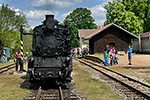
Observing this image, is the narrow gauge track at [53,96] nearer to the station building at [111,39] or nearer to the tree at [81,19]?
the station building at [111,39]

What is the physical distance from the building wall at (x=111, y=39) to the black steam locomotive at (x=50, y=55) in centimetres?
2076

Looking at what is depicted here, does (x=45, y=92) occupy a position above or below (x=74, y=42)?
below

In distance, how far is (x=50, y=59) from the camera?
8.23 meters

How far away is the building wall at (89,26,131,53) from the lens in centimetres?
2888

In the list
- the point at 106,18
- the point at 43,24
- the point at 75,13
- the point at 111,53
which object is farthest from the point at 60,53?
the point at 75,13

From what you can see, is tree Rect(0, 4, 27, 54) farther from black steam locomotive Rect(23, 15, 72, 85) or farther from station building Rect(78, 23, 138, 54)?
black steam locomotive Rect(23, 15, 72, 85)

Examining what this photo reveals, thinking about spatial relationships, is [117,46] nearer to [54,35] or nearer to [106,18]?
[106,18]

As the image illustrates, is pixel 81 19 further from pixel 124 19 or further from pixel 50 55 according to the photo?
pixel 50 55

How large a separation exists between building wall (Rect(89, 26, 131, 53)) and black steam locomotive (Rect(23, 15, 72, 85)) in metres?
20.8

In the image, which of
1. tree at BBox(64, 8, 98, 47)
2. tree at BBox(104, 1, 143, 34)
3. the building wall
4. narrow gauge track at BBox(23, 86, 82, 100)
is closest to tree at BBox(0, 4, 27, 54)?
the building wall

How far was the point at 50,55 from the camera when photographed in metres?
8.24

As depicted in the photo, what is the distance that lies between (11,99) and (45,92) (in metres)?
1.44

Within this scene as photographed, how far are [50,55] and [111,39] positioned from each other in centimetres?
2213

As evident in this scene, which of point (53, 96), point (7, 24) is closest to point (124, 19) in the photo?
point (7, 24)
